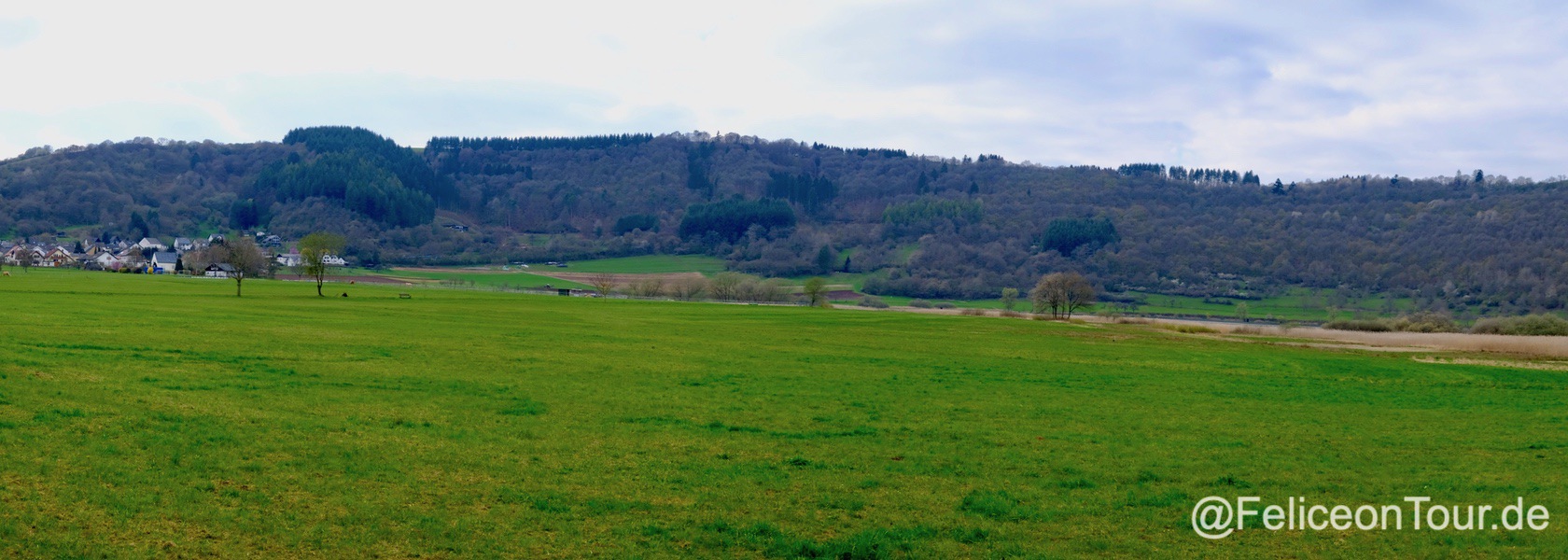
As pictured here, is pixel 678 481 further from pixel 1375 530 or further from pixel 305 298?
pixel 305 298

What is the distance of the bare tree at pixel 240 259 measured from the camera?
294ft

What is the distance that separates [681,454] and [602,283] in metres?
112

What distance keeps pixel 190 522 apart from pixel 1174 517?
12.9m

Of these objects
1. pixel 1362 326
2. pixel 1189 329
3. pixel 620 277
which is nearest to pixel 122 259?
pixel 620 277

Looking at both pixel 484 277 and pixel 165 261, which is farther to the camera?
pixel 484 277

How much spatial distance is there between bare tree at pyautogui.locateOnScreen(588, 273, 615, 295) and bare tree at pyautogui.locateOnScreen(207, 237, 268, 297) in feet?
131

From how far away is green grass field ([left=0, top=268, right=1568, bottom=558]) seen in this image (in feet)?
39.8

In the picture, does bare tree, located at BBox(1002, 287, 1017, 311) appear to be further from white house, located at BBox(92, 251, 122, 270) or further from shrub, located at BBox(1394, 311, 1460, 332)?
white house, located at BBox(92, 251, 122, 270)

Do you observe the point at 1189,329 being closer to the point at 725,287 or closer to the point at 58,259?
the point at 725,287

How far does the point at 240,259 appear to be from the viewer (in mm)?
89562

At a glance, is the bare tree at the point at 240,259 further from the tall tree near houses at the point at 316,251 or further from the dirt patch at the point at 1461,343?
the dirt patch at the point at 1461,343

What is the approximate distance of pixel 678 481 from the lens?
598 inches

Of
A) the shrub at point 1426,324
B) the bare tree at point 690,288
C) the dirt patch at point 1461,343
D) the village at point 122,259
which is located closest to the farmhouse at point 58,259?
the village at point 122,259

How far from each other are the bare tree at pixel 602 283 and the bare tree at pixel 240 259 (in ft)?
131
